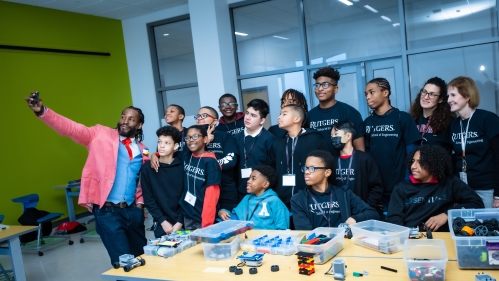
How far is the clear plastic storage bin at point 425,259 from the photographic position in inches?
66.7

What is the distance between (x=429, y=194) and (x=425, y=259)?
889 millimetres

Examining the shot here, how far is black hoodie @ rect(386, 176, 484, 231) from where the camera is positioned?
8.63 ft

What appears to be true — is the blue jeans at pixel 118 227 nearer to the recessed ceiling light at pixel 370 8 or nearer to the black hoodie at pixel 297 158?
the black hoodie at pixel 297 158

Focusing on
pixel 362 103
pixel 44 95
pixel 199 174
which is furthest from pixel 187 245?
pixel 44 95

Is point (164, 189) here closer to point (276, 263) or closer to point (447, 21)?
point (276, 263)

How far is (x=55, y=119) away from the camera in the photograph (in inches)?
115

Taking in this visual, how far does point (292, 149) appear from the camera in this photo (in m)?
3.22

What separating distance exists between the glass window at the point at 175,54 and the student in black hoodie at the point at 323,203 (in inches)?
209

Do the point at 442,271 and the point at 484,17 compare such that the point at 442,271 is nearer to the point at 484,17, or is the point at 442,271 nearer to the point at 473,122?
Result: the point at 473,122

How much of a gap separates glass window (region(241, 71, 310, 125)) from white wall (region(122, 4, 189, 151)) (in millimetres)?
1954

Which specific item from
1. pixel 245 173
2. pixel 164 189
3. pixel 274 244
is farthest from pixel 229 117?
pixel 274 244

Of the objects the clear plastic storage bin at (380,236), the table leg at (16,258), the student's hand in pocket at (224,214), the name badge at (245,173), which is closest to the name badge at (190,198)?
the student's hand in pocket at (224,214)

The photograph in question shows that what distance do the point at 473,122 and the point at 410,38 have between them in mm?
3092

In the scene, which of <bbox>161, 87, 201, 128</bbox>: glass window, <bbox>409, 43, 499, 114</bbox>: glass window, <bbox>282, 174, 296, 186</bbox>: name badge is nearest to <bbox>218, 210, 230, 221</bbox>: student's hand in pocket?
<bbox>282, 174, 296, 186</bbox>: name badge
